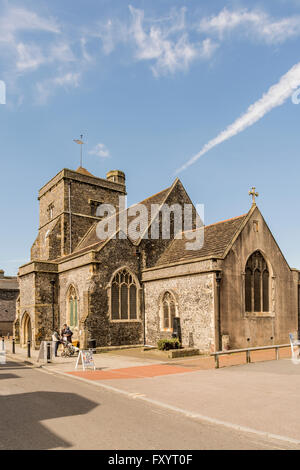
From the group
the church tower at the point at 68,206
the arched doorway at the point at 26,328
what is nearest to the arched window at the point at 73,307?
the arched doorway at the point at 26,328

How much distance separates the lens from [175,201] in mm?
28438

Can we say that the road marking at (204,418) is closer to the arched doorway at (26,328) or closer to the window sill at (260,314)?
the window sill at (260,314)

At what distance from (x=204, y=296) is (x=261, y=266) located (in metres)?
4.43

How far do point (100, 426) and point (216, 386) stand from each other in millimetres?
4809

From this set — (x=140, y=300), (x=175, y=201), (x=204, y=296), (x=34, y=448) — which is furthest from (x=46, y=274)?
(x=34, y=448)

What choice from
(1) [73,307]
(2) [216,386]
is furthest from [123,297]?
(2) [216,386]

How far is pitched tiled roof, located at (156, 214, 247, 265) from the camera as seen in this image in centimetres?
2078

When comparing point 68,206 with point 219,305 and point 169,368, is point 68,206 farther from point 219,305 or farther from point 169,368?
point 169,368

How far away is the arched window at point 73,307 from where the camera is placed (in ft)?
81.3

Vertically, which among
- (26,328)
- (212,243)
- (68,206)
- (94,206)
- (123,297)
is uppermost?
(94,206)

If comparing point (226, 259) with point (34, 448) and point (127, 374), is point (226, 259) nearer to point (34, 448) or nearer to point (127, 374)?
point (127, 374)

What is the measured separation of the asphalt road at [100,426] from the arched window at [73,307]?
1418cm

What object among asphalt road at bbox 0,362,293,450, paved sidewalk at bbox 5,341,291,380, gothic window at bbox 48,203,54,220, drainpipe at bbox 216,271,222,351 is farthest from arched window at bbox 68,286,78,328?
asphalt road at bbox 0,362,293,450

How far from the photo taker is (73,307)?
25141 millimetres
